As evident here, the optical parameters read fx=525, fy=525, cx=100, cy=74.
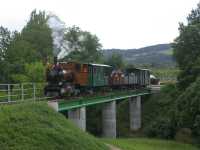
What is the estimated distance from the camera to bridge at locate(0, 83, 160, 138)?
33250 millimetres

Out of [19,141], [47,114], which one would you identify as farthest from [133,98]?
[19,141]

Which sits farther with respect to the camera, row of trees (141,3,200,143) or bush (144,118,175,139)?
bush (144,118,175,139)

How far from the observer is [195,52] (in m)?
68.0

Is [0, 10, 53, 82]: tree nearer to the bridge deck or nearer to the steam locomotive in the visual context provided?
the bridge deck

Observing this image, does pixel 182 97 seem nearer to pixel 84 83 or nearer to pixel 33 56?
pixel 84 83

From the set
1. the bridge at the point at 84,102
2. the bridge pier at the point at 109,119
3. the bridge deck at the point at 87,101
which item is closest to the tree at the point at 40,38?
Answer: the bridge at the point at 84,102

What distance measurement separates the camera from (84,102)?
130 feet

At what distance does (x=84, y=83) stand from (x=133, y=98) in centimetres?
2629

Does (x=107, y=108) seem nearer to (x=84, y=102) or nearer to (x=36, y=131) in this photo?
(x=84, y=102)

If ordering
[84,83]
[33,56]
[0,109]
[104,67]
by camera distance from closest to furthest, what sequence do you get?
[0,109], [84,83], [104,67], [33,56]

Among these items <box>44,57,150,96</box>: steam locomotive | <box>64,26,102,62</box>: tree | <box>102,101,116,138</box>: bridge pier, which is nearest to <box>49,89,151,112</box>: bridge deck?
<box>44,57,150,96</box>: steam locomotive

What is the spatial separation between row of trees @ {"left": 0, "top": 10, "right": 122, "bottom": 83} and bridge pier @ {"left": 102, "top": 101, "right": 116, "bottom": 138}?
2535 cm

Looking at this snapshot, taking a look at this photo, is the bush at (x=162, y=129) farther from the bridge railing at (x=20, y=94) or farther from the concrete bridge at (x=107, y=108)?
the bridge railing at (x=20, y=94)

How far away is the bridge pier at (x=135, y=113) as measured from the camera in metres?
65.7
